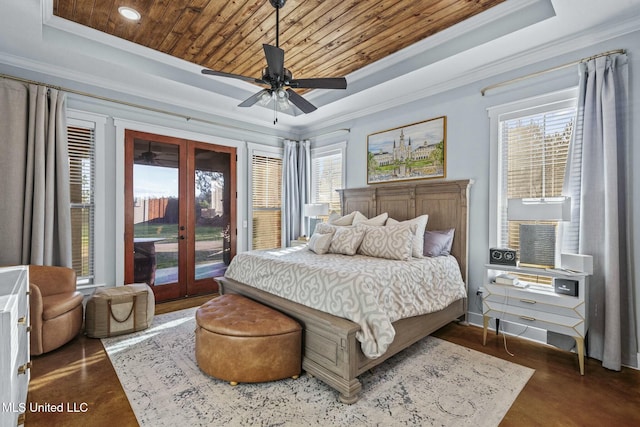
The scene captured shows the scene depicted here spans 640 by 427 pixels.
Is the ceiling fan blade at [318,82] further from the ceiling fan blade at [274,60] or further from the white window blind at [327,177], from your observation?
the white window blind at [327,177]

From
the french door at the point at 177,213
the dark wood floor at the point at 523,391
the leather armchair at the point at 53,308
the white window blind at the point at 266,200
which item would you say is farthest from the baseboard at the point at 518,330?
the leather armchair at the point at 53,308

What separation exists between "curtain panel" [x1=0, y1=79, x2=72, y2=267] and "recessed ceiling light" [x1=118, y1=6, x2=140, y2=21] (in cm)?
135

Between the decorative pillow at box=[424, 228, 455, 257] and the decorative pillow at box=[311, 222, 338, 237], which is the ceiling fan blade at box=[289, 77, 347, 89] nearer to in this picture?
the decorative pillow at box=[311, 222, 338, 237]

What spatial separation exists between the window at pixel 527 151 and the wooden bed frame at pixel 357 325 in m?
0.35

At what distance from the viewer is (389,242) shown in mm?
3225

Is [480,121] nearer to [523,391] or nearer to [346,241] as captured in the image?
[346,241]

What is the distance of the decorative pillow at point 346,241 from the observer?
344 centimetres

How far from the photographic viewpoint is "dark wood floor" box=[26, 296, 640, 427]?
1.92 metres

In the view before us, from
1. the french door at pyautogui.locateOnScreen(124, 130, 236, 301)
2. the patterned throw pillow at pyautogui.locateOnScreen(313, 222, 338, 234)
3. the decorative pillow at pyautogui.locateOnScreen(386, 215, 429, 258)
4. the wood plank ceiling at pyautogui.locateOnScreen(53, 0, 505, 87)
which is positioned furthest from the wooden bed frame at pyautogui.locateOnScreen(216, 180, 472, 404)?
the wood plank ceiling at pyautogui.locateOnScreen(53, 0, 505, 87)

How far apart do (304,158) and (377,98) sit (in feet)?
6.32

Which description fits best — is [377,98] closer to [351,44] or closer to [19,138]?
[351,44]

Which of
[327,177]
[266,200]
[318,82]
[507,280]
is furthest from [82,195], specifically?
[507,280]

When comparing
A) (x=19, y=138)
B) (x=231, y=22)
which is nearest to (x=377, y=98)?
(x=231, y=22)

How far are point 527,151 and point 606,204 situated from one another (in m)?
0.90
